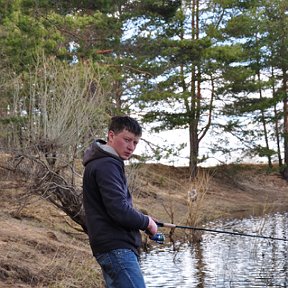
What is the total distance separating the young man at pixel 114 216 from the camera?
12.7 feet

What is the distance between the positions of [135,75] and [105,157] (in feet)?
58.2

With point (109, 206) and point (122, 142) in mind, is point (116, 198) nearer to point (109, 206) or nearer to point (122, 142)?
point (109, 206)

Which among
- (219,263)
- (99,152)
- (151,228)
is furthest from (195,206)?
(99,152)

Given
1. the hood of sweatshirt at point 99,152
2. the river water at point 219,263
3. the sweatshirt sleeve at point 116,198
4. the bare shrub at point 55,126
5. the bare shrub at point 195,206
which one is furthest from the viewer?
the bare shrub at point 195,206

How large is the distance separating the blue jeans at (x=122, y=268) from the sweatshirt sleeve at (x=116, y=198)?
17 cm

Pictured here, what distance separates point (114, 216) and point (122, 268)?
1.04 ft

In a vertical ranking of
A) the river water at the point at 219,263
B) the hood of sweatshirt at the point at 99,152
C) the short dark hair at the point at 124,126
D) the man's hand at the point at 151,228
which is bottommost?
the river water at the point at 219,263

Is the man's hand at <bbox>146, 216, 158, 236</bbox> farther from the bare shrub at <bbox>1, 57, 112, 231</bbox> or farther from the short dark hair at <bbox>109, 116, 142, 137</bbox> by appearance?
the bare shrub at <bbox>1, 57, 112, 231</bbox>

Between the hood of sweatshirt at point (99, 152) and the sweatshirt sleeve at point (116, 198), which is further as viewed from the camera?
the hood of sweatshirt at point (99, 152)

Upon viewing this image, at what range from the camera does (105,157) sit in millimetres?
3965

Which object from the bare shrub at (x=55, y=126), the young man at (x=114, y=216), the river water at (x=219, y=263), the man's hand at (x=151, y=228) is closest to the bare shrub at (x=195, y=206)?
the river water at (x=219, y=263)

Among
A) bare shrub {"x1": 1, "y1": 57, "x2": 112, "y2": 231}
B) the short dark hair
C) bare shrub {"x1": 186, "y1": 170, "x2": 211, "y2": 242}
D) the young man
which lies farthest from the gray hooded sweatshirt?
bare shrub {"x1": 186, "y1": 170, "x2": 211, "y2": 242}

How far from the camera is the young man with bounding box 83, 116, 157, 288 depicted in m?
3.88

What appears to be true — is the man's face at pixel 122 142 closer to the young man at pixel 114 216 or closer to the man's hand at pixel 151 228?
the young man at pixel 114 216
